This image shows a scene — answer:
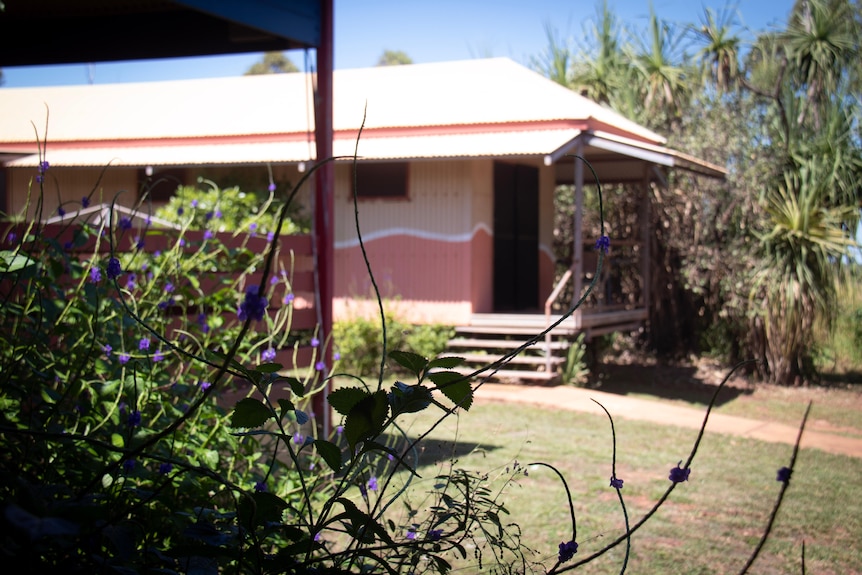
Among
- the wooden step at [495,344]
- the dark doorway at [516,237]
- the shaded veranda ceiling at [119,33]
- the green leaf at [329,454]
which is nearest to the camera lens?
the green leaf at [329,454]

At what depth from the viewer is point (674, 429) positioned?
9.41 metres

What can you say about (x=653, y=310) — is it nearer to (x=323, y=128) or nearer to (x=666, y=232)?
(x=666, y=232)

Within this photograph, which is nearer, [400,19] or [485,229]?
[485,229]

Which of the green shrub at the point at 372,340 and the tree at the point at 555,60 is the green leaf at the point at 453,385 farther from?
the tree at the point at 555,60

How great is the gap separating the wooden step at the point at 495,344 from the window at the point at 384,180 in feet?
8.25

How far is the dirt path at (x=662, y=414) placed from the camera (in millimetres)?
9320

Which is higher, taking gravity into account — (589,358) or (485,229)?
(485,229)

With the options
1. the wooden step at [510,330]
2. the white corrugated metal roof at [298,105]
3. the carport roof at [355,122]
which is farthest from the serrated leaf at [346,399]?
the white corrugated metal roof at [298,105]

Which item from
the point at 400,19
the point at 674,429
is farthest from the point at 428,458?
the point at 400,19

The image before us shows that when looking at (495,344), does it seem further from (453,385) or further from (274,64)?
(274,64)

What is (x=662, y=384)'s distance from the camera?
13922 mm

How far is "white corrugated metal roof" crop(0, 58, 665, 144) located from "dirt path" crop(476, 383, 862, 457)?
4.03 metres

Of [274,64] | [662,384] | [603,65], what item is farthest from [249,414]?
[274,64]

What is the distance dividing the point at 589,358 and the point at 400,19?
2941 cm
